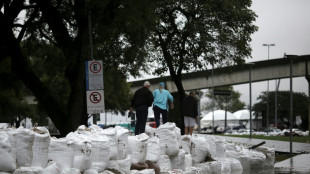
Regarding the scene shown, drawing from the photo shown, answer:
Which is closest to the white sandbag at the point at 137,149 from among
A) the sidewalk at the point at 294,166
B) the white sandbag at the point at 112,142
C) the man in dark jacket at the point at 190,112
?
the white sandbag at the point at 112,142

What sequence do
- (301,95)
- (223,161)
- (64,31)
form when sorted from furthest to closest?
(301,95)
(64,31)
(223,161)

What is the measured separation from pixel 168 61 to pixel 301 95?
97.2 meters

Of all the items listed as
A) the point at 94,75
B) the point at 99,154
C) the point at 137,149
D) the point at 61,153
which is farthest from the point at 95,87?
the point at 61,153

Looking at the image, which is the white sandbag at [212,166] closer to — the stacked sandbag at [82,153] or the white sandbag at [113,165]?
the white sandbag at [113,165]

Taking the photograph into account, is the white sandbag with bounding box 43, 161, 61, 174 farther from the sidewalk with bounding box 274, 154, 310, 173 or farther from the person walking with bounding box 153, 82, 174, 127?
the person walking with bounding box 153, 82, 174, 127

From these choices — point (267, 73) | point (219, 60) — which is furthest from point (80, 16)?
point (267, 73)

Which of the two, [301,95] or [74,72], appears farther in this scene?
[301,95]

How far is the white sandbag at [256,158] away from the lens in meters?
16.4

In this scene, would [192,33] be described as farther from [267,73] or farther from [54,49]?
[267,73]

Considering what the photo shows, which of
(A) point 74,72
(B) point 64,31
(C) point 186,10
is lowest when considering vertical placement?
(A) point 74,72

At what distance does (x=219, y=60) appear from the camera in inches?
1324

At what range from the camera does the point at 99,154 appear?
9.27 meters

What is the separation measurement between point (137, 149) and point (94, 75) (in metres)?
6.61

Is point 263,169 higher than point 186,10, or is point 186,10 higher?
point 186,10
